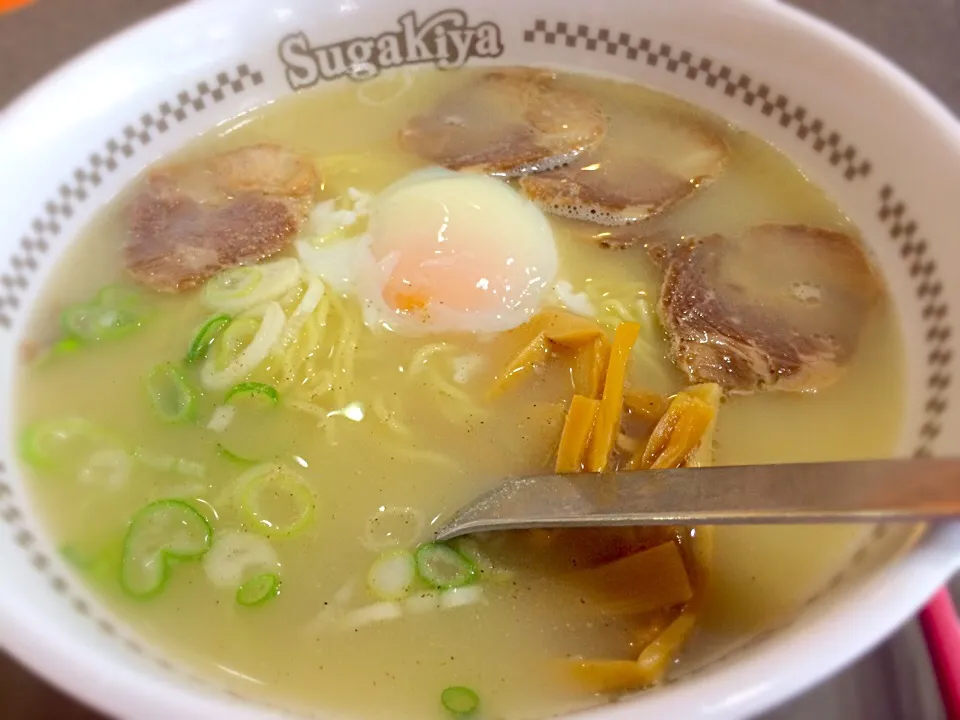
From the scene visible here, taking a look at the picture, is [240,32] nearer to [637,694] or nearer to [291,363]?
[291,363]

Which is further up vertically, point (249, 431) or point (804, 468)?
point (804, 468)

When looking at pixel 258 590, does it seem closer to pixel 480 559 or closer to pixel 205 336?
pixel 480 559

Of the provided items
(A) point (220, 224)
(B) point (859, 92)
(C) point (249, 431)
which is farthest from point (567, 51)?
(C) point (249, 431)

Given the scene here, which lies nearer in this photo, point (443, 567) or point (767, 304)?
point (443, 567)

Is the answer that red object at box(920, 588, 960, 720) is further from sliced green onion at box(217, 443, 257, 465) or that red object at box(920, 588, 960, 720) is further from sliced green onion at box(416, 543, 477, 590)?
sliced green onion at box(217, 443, 257, 465)

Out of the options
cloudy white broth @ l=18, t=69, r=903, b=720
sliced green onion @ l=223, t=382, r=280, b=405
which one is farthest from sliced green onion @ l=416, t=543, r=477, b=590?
sliced green onion @ l=223, t=382, r=280, b=405

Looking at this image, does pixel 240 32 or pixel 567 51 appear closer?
pixel 240 32

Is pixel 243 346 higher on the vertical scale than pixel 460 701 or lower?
higher

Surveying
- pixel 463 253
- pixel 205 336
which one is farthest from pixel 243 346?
pixel 463 253
